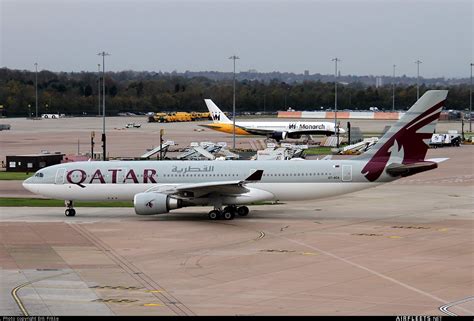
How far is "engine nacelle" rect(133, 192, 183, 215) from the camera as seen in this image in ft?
147

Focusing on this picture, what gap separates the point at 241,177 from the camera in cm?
4672

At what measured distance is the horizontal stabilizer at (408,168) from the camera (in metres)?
44.4

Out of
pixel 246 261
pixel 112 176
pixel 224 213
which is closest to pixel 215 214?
pixel 224 213

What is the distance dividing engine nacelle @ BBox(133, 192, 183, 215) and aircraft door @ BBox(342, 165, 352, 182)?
9129 millimetres

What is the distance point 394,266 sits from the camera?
32812 mm

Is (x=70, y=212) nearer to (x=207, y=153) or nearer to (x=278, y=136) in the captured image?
(x=207, y=153)

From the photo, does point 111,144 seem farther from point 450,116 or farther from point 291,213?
point 450,116

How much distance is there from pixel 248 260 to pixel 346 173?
12677 millimetres

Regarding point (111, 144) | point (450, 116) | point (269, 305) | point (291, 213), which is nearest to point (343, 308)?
point (269, 305)

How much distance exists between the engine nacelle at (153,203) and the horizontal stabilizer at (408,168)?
38.2 ft

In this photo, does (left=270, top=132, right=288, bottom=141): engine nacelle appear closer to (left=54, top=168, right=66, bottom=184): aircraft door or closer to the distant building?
the distant building

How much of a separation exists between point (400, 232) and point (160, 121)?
13867 centimetres

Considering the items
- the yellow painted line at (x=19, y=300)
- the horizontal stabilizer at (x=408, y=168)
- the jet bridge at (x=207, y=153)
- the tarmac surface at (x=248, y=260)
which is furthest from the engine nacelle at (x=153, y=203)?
the jet bridge at (x=207, y=153)

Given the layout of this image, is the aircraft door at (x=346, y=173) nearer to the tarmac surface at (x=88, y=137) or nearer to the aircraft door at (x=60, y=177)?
the aircraft door at (x=60, y=177)
